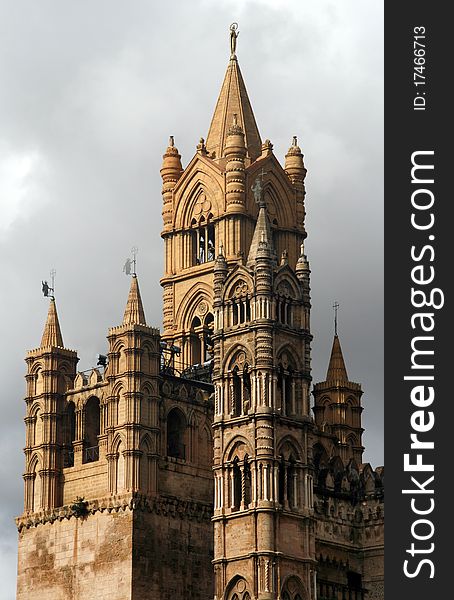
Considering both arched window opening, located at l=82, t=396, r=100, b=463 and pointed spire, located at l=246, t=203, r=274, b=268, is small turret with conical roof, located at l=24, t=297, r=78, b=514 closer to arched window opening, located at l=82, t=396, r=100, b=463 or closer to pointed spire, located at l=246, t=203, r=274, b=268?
arched window opening, located at l=82, t=396, r=100, b=463

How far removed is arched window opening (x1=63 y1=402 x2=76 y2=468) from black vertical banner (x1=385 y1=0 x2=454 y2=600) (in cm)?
4146

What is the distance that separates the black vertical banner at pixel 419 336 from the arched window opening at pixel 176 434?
1517 inches

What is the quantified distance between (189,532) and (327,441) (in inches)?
491

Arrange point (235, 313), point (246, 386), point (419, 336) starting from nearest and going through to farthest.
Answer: point (419, 336) → point (246, 386) → point (235, 313)

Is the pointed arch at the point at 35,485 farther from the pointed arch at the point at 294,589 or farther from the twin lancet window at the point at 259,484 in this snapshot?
the pointed arch at the point at 294,589

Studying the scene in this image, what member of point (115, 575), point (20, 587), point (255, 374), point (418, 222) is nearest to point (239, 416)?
point (255, 374)

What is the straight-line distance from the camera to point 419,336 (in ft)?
173

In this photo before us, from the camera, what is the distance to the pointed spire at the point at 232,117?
104062 mm

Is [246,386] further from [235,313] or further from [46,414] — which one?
[46,414]

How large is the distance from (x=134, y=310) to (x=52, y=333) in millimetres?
6231

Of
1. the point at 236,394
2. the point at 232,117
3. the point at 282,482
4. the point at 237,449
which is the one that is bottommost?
the point at 282,482

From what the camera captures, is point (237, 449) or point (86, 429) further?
point (86, 429)

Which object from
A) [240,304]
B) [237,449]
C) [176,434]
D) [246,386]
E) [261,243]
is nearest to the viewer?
[237,449]

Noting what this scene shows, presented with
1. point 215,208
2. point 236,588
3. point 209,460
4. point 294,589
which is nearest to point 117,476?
point 209,460
